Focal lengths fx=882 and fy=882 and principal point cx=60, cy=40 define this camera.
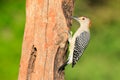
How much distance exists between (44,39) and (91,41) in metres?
8.66

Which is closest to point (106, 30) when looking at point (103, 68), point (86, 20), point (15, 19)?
point (103, 68)

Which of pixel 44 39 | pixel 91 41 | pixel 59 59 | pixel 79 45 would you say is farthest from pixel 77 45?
pixel 91 41

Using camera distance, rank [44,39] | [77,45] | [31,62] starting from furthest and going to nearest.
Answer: [77,45] → [31,62] → [44,39]

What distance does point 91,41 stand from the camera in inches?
831

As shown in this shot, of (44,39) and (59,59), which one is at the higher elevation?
(44,39)

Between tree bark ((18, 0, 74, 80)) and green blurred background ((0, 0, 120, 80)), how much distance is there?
18.9 ft

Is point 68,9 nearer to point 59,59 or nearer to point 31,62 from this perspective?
point 59,59

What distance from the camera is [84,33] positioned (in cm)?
1351

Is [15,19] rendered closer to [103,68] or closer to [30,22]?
[103,68]

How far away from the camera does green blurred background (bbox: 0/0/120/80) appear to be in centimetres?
1867

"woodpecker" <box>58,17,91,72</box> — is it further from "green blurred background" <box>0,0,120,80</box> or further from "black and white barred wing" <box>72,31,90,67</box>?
"green blurred background" <box>0,0,120,80</box>

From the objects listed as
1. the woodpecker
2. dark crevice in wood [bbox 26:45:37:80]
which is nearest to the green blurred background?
the woodpecker

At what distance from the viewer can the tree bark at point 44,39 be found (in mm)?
12508

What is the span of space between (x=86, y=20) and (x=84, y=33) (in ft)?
1.07
